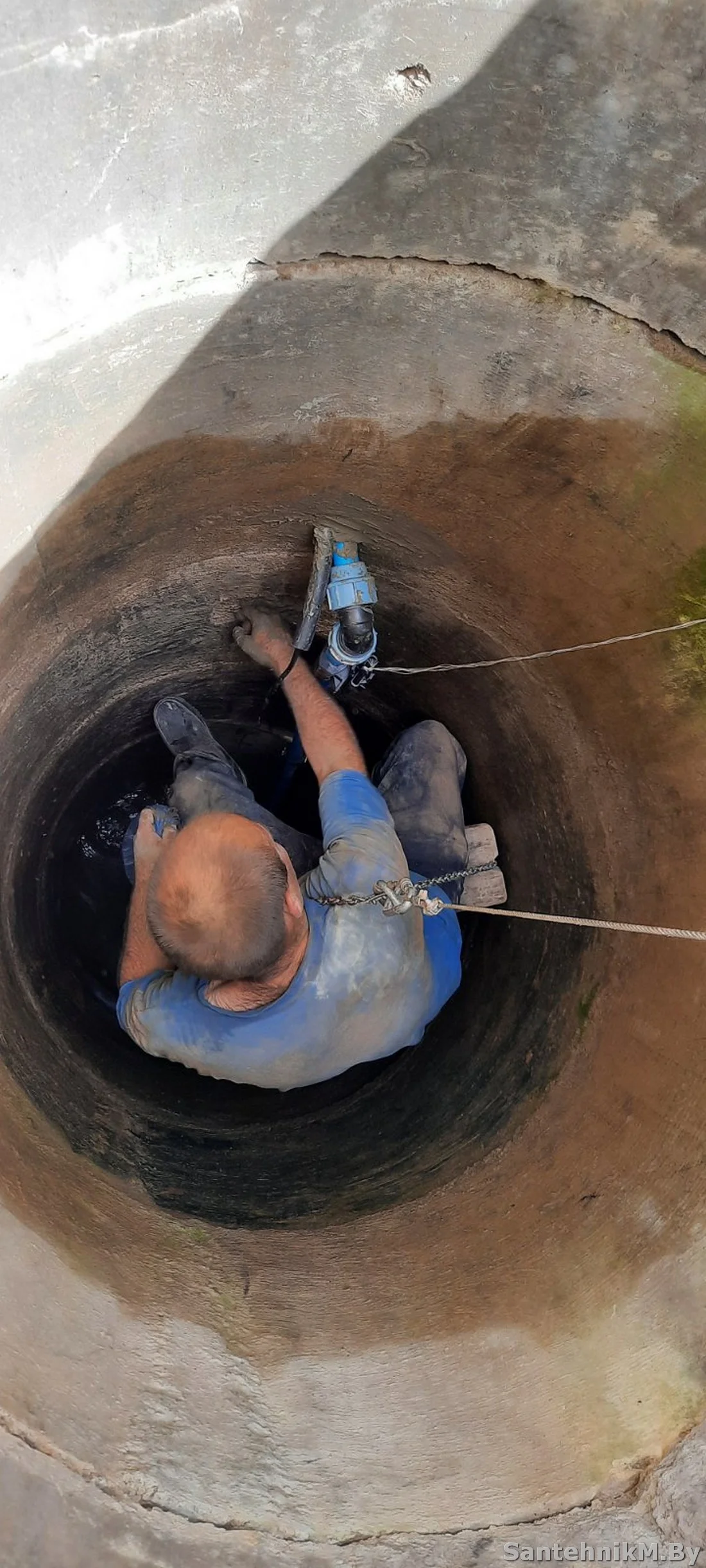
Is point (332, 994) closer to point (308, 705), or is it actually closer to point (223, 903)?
point (223, 903)

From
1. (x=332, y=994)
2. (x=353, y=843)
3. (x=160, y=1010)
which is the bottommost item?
(x=160, y=1010)

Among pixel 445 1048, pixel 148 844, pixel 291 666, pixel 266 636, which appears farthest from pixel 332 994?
pixel 266 636

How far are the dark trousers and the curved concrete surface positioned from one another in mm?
230

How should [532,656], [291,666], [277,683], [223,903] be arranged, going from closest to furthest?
[223,903]
[532,656]
[291,666]
[277,683]

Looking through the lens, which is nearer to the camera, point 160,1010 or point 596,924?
point 596,924

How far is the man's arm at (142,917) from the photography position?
2.67 metres

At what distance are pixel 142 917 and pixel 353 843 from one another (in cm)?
83

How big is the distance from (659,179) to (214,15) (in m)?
0.92

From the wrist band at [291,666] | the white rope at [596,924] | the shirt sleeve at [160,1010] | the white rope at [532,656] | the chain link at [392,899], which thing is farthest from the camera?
the wrist band at [291,666]

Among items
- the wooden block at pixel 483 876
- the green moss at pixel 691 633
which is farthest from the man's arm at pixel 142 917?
the green moss at pixel 691 633

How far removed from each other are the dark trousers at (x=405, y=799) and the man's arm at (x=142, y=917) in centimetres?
5

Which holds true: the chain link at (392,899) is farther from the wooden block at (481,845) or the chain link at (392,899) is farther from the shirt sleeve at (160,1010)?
the wooden block at (481,845)

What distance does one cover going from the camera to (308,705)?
9.39 ft

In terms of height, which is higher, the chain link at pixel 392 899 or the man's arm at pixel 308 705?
the man's arm at pixel 308 705
